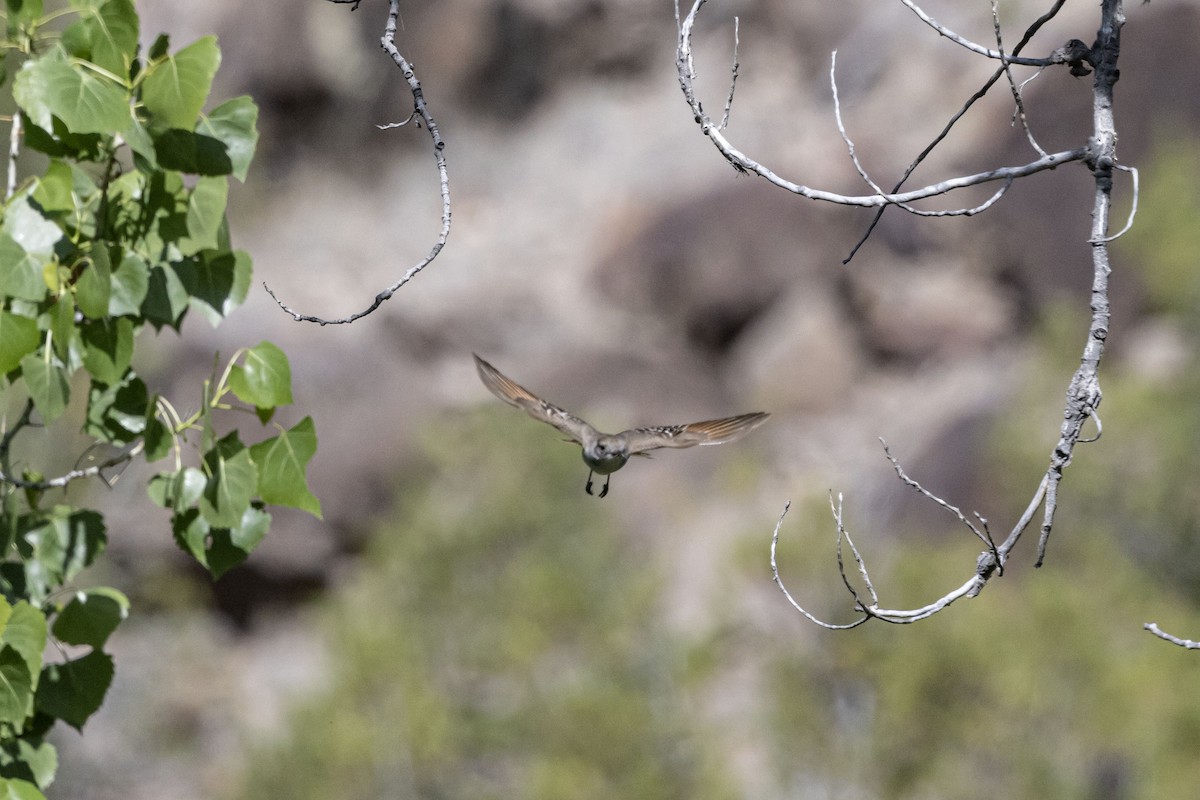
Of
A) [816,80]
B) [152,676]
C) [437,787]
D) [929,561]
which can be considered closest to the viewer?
[929,561]

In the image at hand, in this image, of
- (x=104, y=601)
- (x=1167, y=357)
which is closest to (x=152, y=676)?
(x=1167, y=357)

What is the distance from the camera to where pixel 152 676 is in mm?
22031

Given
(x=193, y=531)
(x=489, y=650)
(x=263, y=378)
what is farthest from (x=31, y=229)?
(x=489, y=650)

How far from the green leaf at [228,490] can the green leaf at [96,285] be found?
35 cm

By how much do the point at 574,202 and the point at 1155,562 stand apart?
16555mm

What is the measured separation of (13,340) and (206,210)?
1.47ft

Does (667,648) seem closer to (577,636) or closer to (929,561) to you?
(577,636)

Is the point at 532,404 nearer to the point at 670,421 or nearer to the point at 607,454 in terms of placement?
the point at 607,454

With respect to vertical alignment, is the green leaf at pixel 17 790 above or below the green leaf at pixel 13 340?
below

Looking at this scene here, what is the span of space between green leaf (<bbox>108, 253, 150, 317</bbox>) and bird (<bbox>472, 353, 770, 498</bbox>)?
0.69m

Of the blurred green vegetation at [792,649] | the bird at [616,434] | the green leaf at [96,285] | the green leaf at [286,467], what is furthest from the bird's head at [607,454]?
the blurred green vegetation at [792,649]

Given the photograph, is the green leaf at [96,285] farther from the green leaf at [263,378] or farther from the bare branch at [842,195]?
the bare branch at [842,195]

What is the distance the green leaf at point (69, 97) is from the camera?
2574 mm

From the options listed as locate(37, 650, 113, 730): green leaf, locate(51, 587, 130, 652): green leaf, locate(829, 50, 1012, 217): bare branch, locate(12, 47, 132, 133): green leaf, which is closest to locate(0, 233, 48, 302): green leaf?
locate(12, 47, 132, 133): green leaf
